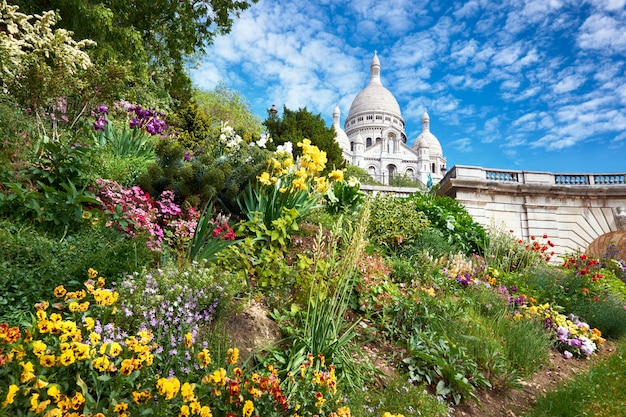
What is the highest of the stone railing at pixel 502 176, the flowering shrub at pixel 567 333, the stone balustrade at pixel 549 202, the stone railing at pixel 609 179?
the stone railing at pixel 609 179

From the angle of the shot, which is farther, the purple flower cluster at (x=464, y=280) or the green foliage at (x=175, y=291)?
the purple flower cluster at (x=464, y=280)

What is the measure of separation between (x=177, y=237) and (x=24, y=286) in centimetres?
173

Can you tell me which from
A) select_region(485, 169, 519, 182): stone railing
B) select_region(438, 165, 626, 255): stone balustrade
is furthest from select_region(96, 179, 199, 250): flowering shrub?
select_region(485, 169, 519, 182): stone railing

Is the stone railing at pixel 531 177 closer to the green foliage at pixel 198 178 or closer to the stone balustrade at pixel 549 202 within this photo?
the stone balustrade at pixel 549 202

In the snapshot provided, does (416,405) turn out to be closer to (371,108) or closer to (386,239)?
(386,239)

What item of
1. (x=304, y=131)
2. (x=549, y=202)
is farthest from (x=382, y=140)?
(x=549, y=202)

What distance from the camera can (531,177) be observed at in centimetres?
1591

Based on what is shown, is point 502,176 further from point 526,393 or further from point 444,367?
point 444,367

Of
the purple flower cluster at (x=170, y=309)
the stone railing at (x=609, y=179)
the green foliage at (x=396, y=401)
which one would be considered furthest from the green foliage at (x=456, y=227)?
the stone railing at (x=609, y=179)

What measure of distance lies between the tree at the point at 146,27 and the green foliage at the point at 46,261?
731cm

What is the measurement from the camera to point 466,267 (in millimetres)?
6605

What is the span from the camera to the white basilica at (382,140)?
8244cm

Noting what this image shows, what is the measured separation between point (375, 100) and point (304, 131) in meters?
70.6

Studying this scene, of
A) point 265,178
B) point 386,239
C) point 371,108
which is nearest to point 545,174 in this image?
point 386,239
